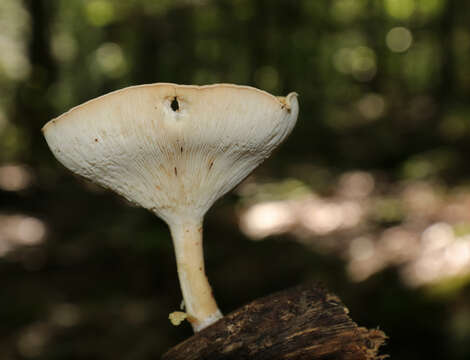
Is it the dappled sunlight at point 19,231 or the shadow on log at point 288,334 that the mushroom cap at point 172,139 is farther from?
the dappled sunlight at point 19,231

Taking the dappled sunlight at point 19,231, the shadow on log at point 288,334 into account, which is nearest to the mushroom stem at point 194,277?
the shadow on log at point 288,334

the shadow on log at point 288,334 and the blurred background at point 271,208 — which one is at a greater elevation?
the blurred background at point 271,208

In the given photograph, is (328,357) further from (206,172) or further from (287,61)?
(287,61)

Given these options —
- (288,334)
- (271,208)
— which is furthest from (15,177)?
(288,334)

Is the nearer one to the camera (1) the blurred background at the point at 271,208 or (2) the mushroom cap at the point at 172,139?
(2) the mushroom cap at the point at 172,139

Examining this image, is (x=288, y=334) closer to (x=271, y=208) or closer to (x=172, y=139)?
(x=172, y=139)

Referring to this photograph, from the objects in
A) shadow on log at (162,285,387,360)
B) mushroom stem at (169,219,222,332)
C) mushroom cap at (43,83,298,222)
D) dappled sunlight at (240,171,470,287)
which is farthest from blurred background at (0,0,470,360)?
mushroom cap at (43,83,298,222)

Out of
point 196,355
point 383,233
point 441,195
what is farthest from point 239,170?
point 441,195

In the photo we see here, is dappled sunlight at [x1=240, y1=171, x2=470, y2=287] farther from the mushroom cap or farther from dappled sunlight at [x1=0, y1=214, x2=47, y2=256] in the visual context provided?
dappled sunlight at [x1=0, y1=214, x2=47, y2=256]
